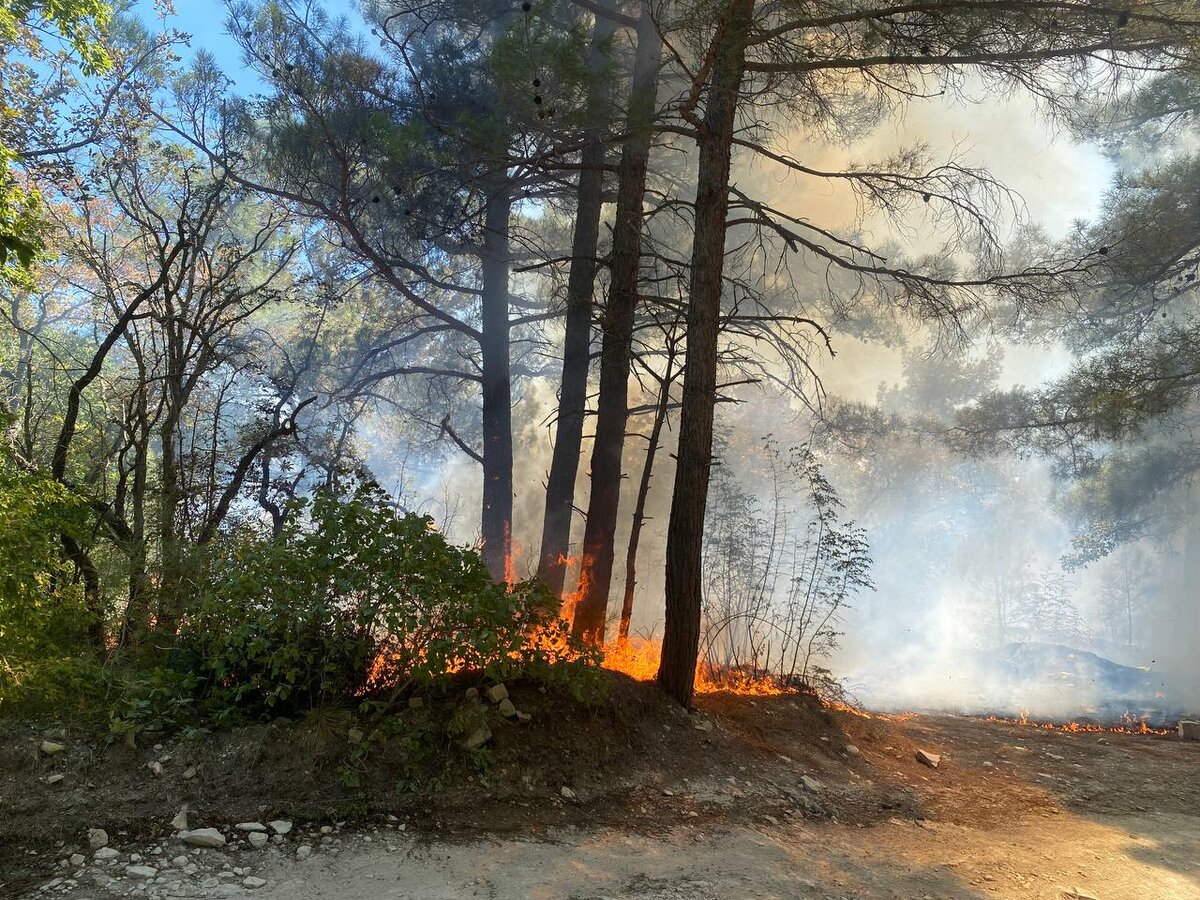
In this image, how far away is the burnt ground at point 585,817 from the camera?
3.75 metres

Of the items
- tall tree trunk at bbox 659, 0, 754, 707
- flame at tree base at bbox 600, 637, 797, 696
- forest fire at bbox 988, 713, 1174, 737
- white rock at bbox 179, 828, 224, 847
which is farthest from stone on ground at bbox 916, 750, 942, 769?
white rock at bbox 179, 828, 224, 847

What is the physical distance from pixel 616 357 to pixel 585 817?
495 cm

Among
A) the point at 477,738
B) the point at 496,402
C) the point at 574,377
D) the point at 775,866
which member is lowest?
the point at 775,866

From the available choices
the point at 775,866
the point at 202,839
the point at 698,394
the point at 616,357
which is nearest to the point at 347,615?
the point at 202,839

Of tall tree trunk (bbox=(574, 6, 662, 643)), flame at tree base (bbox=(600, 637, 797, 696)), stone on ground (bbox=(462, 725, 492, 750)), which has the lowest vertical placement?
stone on ground (bbox=(462, 725, 492, 750))

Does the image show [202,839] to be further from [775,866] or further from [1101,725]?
[1101,725]

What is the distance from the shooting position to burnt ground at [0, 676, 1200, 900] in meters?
3.75

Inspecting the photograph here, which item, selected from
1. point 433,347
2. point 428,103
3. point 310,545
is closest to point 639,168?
point 428,103

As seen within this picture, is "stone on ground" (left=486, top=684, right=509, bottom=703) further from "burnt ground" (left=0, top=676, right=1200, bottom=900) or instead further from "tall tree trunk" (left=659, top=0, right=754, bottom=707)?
"tall tree trunk" (left=659, top=0, right=754, bottom=707)

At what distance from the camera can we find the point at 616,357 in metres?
8.56

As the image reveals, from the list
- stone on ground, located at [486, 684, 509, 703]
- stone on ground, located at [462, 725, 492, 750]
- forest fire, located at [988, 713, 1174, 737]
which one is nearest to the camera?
stone on ground, located at [462, 725, 492, 750]

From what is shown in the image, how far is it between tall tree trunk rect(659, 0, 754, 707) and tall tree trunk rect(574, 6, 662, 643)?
1.11 m

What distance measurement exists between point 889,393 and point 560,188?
26614 millimetres

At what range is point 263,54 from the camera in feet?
31.2
